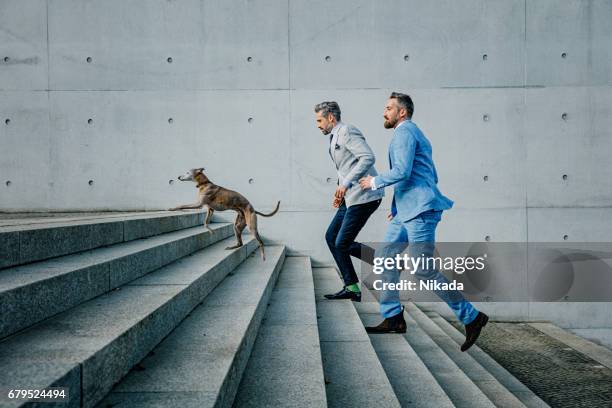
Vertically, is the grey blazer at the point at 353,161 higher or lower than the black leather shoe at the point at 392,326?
higher

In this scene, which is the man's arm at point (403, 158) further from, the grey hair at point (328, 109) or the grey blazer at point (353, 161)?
the grey hair at point (328, 109)

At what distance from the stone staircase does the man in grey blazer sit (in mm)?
530

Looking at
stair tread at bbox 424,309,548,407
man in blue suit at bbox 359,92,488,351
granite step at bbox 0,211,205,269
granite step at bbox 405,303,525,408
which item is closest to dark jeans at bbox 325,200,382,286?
man in blue suit at bbox 359,92,488,351

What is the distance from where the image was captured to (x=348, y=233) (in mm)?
4223

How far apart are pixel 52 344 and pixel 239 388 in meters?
0.86

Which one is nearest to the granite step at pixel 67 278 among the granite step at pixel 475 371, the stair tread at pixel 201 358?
the stair tread at pixel 201 358

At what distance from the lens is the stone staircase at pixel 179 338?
1.67 metres

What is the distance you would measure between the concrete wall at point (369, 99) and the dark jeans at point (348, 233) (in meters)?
2.33

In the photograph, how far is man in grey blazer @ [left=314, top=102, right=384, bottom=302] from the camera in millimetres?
4062

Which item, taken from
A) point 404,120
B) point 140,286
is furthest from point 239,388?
point 404,120

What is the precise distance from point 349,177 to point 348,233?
52 cm

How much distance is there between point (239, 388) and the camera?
2.21 meters

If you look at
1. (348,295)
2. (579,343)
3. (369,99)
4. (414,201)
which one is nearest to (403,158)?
(414,201)

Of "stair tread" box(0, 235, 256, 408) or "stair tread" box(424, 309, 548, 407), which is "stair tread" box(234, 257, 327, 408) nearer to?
"stair tread" box(0, 235, 256, 408)
